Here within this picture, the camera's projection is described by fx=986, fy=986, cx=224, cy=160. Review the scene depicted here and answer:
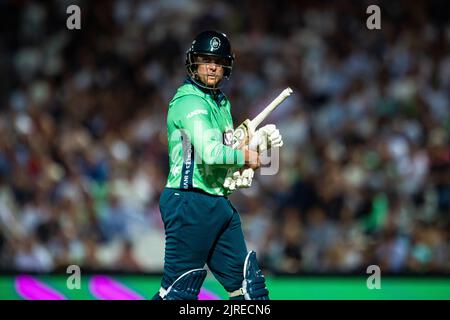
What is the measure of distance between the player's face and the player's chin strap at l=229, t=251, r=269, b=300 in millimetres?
1218

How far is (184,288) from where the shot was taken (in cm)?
659

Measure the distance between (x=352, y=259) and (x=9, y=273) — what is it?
3.96m

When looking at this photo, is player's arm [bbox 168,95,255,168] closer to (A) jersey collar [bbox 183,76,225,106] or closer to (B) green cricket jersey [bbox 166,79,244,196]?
(B) green cricket jersey [bbox 166,79,244,196]

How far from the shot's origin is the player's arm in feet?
20.9

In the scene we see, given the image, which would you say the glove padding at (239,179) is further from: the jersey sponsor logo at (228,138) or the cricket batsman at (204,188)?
the jersey sponsor logo at (228,138)

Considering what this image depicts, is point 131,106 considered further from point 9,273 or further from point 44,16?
point 9,273

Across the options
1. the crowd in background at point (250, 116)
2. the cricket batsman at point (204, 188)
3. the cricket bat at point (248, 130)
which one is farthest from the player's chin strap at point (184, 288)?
the crowd in background at point (250, 116)

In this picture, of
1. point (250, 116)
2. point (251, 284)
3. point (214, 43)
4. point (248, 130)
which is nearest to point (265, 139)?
point (248, 130)

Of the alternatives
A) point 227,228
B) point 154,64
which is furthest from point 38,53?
point 227,228

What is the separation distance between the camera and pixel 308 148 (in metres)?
12.7

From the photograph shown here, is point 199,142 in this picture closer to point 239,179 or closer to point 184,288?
point 239,179

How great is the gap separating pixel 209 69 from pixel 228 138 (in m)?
0.49

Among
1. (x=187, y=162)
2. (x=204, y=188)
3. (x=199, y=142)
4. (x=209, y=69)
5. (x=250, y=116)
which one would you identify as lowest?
(x=204, y=188)

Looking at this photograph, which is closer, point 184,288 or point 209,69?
point 184,288
